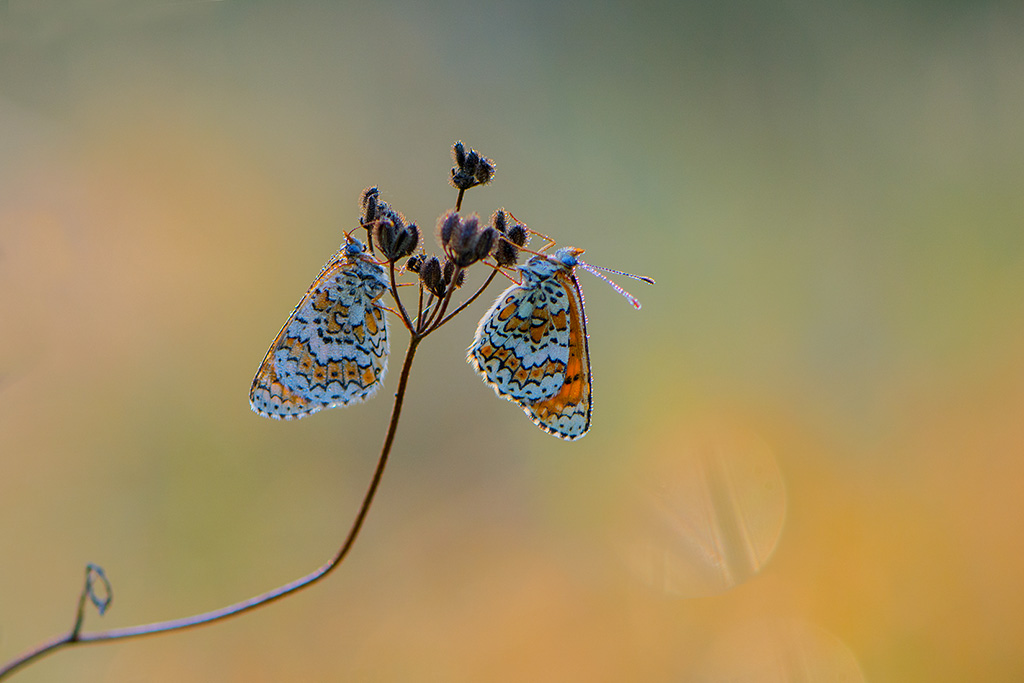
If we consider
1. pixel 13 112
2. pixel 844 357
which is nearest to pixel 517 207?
pixel 844 357

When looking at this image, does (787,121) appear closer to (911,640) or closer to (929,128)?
(929,128)

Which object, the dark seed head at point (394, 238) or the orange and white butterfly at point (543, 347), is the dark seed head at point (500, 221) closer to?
the orange and white butterfly at point (543, 347)

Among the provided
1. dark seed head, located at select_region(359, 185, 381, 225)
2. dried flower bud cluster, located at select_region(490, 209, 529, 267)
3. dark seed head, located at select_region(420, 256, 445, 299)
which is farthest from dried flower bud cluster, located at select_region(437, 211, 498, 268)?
dark seed head, located at select_region(359, 185, 381, 225)

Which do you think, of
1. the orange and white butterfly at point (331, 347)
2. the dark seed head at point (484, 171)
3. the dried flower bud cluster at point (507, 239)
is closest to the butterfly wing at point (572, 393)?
the dried flower bud cluster at point (507, 239)

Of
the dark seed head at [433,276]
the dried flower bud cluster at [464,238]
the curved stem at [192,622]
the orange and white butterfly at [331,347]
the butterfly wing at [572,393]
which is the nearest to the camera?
the curved stem at [192,622]

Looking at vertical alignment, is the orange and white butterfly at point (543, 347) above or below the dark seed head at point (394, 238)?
below

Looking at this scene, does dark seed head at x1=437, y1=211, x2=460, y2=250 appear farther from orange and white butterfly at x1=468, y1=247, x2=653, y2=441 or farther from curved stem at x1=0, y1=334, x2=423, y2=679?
curved stem at x1=0, y1=334, x2=423, y2=679

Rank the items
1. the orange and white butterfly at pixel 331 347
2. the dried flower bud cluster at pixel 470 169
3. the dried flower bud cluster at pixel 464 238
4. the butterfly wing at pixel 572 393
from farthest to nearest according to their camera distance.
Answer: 1. the butterfly wing at pixel 572 393
2. the dried flower bud cluster at pixel 470 169
3. the orange and white butterfly at pixel 331 347
4. the dried flower bud cluster at pixel 464 238
